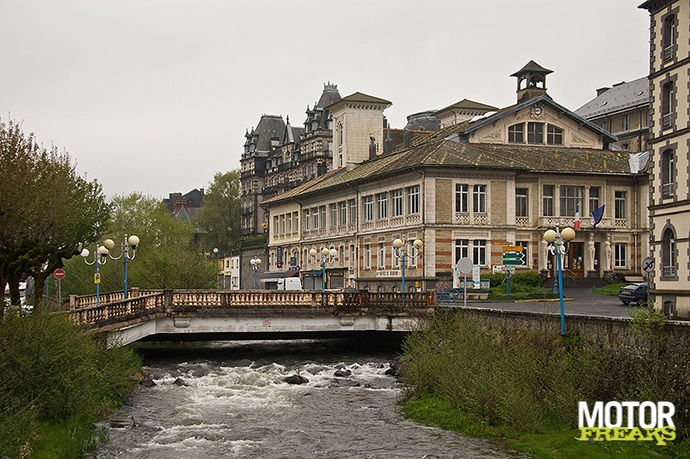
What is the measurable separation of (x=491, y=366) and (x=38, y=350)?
12700 millimetres

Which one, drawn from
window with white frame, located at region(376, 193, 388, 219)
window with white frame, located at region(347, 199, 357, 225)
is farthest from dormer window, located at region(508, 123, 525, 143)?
window with white frame, located at region(347, 199, 357, 225)

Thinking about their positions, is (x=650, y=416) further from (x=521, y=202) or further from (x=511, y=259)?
(x=521, y=202)

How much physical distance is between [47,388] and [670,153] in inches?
991

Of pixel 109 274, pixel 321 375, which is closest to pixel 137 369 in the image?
pixel 321 375

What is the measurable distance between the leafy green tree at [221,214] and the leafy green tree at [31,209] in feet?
323

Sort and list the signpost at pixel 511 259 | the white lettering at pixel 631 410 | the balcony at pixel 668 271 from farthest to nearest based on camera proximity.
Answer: the signpost at pixel 511 259
the balcony at pixel 668 271
the white lettering at pixel 631 410

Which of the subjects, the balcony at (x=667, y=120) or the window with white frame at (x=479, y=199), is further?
the window with white frame at (x=479, y=199)

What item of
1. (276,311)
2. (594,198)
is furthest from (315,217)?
(276,311)

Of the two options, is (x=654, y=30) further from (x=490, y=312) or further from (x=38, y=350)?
(x=38, y=350)

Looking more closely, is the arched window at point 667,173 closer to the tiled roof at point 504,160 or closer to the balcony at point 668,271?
the balcony at point 668,271

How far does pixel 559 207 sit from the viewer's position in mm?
63375

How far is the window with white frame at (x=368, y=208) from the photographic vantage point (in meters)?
68.9

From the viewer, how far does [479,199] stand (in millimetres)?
61000

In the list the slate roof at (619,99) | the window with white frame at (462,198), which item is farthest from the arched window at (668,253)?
the slate roof at (619,99)
